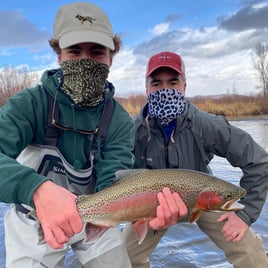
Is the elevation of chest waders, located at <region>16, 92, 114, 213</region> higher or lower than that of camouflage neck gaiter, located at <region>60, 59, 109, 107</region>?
lower

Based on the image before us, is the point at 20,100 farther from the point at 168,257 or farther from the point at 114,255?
the point at 168,257

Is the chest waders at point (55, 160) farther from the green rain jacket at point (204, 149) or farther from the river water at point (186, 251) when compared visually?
the river water at point (186, 251)

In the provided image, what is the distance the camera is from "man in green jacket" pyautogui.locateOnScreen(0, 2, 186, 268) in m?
2.35

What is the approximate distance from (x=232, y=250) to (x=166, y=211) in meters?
1.30

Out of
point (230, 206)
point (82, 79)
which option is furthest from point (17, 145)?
point (230, 206)

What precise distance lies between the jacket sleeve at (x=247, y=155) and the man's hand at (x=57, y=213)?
6.28 feet

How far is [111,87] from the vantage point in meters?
2.92

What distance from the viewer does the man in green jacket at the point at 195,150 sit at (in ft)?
10.8

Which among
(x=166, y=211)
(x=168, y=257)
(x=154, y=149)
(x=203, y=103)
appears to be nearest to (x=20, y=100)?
(x=166, y=211)

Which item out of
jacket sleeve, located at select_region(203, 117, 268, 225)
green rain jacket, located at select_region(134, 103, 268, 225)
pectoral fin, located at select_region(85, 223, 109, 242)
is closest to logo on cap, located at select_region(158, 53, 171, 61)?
green rain jacket, located at select_region(134, 103, 268, 225)

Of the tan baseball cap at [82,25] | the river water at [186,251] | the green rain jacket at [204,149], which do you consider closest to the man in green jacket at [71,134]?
the tan baseball cap at [82,25]

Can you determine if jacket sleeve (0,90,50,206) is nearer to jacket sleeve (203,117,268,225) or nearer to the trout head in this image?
the trout head

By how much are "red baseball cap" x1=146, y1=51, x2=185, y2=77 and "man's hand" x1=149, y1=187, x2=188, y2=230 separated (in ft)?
4.88

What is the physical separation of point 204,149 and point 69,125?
1.40m
